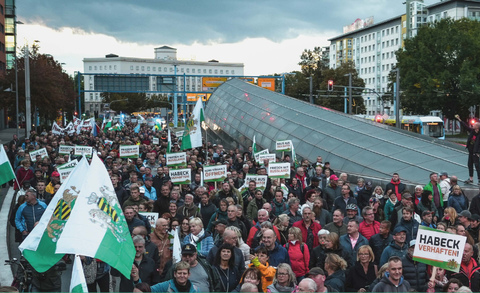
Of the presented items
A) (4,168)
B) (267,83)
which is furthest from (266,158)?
(267,83)

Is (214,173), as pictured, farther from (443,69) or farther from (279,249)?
(443,69)

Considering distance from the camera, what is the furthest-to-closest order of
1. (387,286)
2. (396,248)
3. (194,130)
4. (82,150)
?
(82,150) → (194,130) → (396,248) → (387,286)

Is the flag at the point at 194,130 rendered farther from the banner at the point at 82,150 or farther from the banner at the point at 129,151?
the banner at the point at 82,150

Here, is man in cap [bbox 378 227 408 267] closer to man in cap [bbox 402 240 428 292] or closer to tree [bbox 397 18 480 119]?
man in cap [bbox 402 240 428 292]

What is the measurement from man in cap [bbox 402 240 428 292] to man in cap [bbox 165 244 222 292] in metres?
2.34

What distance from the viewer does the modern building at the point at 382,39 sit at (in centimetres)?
10712

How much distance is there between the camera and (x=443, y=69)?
63.1 m

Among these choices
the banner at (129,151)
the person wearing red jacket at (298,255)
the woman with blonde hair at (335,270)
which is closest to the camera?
the woman with blonde hair at (335,270)

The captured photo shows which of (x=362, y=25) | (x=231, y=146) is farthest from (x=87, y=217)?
(x=362, y=25)

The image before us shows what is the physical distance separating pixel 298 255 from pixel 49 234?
334 centimetres

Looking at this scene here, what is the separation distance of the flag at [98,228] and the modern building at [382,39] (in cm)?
10059

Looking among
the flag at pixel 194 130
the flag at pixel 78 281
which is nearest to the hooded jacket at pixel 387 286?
the flag at pixel 78 281

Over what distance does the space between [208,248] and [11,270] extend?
421cm

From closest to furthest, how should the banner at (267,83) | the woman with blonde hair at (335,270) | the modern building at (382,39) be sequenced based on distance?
the woman with blonde hair at (335,270) < the banner at (267,83) < the modern building at (382,39)
